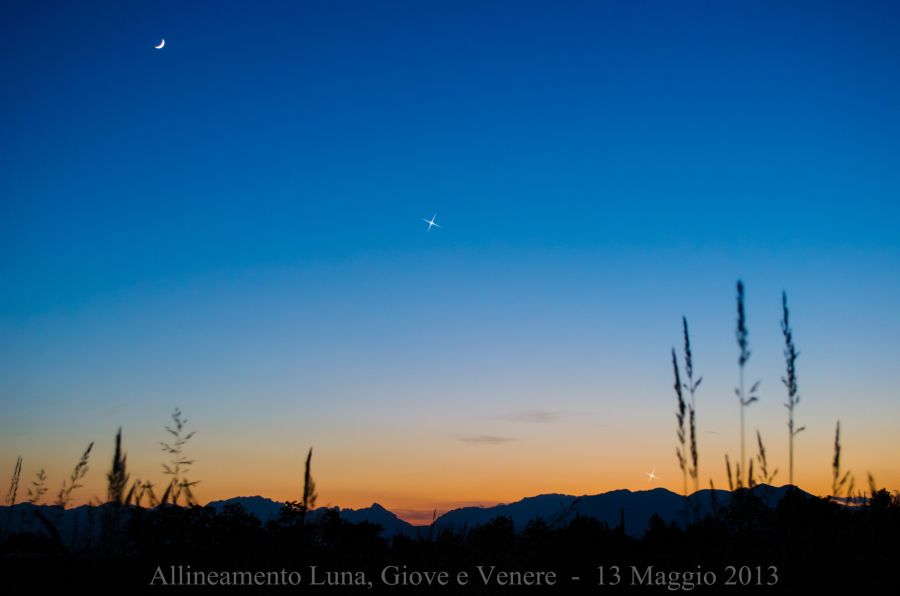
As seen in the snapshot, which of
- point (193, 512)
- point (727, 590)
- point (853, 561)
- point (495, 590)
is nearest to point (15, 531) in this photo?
point (193, 512)

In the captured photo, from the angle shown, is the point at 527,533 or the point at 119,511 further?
the point at 527,533

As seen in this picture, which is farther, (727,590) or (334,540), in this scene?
(334,540)

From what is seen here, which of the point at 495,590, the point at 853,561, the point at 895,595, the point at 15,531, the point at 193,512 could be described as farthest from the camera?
the point at 15,531

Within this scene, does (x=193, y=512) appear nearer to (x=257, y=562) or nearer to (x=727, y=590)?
(x=257, y=562)

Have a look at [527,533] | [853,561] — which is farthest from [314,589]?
[853,561]

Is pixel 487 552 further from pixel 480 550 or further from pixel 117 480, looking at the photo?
pixel 117 480

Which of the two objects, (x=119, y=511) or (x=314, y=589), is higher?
(x=119, y=511)

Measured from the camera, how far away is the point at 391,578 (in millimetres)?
4172

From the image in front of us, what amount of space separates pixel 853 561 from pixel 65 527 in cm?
609

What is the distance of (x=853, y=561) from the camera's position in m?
3.60

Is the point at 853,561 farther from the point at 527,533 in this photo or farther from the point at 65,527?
the point at 65,527

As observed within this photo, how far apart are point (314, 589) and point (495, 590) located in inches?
48.0

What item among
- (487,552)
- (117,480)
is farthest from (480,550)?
(117,480)

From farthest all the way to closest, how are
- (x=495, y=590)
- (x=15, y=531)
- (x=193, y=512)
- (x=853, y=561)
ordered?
(x=15, y=531) < (x=193, y=512) < (x=495, y=590) < (x=853, y=561)
